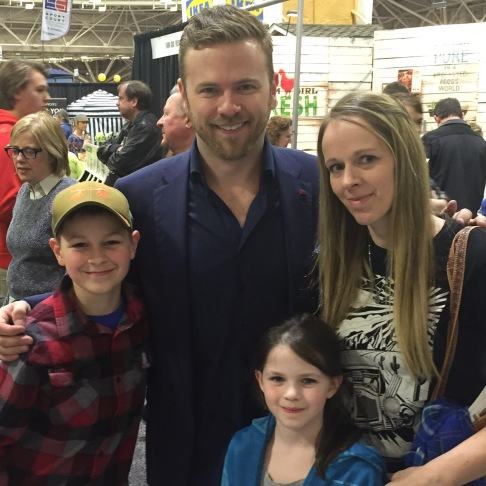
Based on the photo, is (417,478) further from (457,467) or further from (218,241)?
(218,241)

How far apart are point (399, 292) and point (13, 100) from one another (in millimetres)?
2923

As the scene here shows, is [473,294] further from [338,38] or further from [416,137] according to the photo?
[338,38]

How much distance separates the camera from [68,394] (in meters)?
1.63

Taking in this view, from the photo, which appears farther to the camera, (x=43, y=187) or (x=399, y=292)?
(x=43, y=187)

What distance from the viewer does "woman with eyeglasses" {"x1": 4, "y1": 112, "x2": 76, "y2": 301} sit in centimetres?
267

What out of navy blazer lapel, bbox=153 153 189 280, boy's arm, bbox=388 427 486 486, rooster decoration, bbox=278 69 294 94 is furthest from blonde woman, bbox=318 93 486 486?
rooster decoration, bbox=278 69 294 94

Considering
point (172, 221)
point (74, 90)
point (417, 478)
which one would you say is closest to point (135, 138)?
point (172, 221)

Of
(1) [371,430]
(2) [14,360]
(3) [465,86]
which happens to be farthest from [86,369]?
(3) [465,86]

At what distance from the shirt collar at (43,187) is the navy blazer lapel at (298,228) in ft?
4.75

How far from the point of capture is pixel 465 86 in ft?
20.1

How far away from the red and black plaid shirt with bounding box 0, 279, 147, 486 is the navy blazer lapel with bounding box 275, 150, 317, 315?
0.45 metres

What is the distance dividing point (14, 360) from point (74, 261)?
0.30m

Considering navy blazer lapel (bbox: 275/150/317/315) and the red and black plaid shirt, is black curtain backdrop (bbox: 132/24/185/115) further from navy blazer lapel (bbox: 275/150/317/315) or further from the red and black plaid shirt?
the red and black plaid shirt

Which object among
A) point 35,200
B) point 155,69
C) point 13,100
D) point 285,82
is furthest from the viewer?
point 155,69
